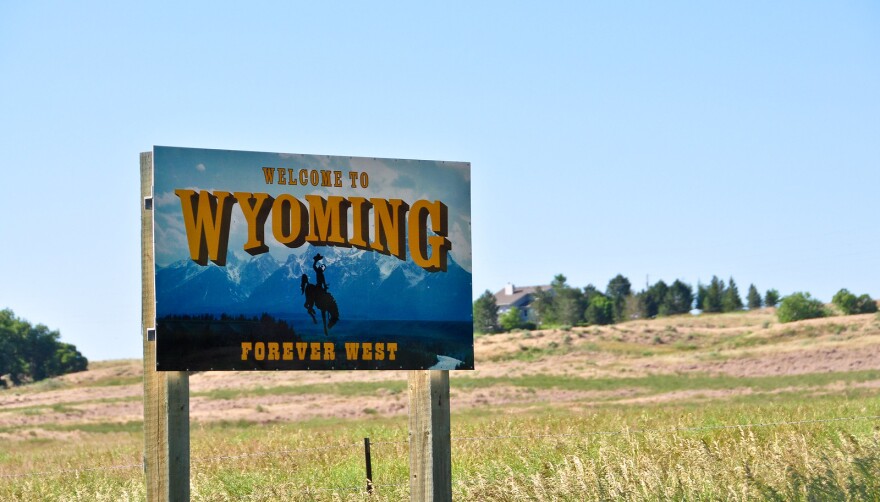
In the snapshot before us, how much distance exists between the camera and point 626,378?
68.9 meters

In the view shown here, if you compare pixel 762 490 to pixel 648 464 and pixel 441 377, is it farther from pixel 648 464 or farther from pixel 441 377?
pixel 441 377

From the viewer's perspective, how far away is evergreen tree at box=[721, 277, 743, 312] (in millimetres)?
133625

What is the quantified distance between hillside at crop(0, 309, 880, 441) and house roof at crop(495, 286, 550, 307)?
77.3m

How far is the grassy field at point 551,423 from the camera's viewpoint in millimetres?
10445

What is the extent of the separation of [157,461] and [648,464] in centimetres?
500

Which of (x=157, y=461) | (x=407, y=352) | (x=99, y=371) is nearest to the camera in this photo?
(x=157, y=461)

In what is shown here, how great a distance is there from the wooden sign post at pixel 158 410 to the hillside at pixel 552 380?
133 ft

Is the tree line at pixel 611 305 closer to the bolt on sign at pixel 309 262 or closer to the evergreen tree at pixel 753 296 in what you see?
the evergreen tree at pixel 753 296

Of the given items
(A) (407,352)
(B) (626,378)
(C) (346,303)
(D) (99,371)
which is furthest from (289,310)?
(D) (99,371)

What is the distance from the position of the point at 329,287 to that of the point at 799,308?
10023 centimetres

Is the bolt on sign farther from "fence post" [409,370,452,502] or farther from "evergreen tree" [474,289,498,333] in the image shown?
"evergreen tree" [474,289,498,333]

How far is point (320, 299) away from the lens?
8.95 metres

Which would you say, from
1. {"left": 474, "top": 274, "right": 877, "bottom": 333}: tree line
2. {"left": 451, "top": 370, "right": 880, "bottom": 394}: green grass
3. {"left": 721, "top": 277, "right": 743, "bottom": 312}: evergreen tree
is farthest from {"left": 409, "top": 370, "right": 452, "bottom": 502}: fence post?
{"left": 721, "top": 277, "right": 743, "bottom": 312}: evergreen tree

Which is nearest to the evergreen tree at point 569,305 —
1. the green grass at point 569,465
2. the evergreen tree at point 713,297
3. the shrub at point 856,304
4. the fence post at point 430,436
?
the evergreen tree at point 713,297
